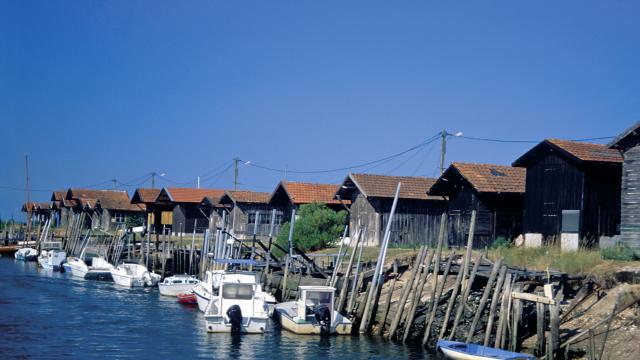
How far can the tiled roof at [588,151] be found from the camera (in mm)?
34094

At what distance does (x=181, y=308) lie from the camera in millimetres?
37062

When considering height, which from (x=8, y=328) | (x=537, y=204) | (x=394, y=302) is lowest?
(x=8, y=328)

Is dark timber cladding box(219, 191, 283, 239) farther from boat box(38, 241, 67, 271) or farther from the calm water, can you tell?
the calm water

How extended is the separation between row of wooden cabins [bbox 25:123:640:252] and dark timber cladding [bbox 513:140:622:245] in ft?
0.15

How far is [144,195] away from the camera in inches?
3061

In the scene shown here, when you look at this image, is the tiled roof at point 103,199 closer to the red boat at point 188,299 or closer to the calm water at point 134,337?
the calm water at point 134,337

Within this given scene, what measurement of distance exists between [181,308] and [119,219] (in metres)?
51.3

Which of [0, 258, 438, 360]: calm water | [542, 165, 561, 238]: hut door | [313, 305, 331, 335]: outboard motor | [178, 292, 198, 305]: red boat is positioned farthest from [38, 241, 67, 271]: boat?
[542, 165, 561, 238]: hut door

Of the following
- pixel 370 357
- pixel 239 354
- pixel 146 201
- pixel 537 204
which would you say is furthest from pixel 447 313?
pixel 146 201

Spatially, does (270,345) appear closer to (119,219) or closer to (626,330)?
(626,330)

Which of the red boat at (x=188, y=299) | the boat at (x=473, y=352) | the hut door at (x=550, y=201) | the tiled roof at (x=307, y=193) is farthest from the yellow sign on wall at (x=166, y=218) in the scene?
the boat at (x=473, y=352)

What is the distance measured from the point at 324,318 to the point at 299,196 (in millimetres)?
29148

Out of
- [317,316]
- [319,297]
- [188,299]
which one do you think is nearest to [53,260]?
[188,299]

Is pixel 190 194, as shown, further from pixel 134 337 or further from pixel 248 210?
pixel 134 337
